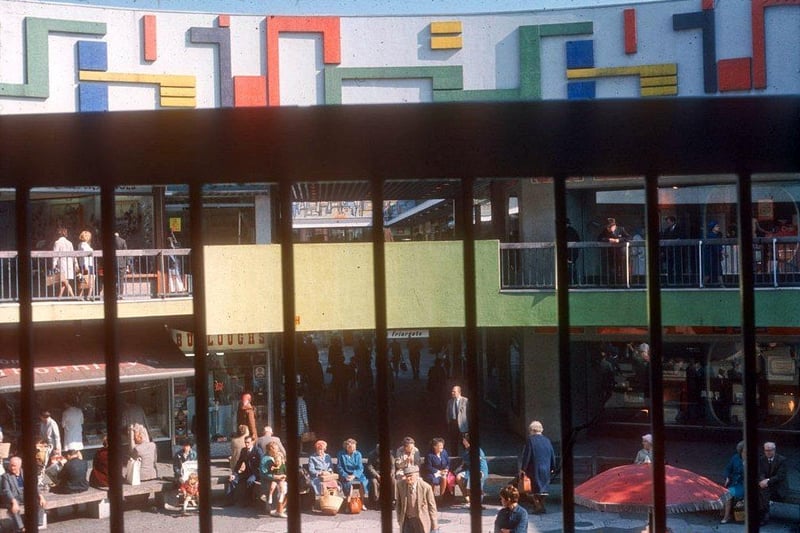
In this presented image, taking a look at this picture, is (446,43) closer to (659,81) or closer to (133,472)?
(659,81)

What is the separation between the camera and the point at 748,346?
1.50 meters

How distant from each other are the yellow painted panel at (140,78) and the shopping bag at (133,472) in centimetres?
888

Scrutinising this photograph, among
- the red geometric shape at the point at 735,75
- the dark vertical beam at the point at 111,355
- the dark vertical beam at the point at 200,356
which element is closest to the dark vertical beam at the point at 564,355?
the dark vertical beam at the point at 200,356

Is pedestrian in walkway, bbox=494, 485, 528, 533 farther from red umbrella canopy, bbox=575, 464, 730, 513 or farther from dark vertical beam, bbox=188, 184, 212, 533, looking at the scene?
dark vertical beam, bbox=188, 184, 212, 533

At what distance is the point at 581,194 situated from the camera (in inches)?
663

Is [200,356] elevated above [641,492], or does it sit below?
above

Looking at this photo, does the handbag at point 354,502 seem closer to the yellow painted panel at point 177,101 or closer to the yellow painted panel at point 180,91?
the yellow painted panel at point 177,101

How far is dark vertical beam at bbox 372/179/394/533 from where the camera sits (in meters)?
1.46

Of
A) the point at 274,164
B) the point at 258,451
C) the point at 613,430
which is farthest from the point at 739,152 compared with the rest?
the point at 613,430

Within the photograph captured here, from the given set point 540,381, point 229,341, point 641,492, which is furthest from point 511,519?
point 229,341

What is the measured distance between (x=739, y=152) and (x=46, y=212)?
59.7 feet

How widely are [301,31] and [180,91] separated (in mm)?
3002

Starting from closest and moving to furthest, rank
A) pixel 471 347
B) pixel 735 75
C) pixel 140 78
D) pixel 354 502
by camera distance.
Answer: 1. pixel 471 347
2. pixel 354 502
3. pixel 735 75
4. pixel 140 78

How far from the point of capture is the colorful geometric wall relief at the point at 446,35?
18.1m
